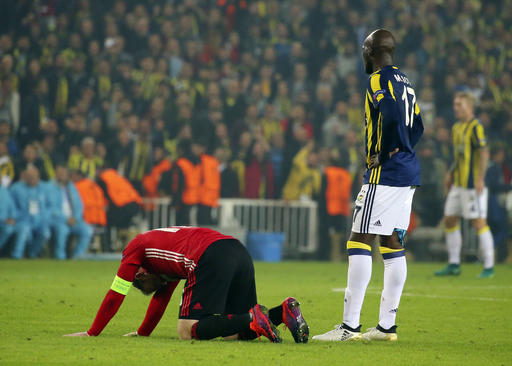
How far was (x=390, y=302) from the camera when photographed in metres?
6.70

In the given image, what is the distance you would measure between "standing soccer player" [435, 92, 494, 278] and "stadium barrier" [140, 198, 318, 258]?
16.8 ft

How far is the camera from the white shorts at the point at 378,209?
21.3ft

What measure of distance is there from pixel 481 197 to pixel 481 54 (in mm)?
10374

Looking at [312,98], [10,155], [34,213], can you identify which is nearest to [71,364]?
[34,213]

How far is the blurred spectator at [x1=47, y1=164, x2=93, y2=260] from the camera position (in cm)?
1616

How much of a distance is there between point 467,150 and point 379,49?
6.63 metres

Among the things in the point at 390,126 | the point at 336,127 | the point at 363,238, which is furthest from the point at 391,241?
the point at 336,127

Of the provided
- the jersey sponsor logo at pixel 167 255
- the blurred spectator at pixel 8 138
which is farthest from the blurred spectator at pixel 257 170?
the jersey sponsor logo at pixel 167 255

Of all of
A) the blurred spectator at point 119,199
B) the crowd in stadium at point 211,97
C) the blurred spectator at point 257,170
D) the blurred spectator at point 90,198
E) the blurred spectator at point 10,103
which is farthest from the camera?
the blurred spectator at point 257,170

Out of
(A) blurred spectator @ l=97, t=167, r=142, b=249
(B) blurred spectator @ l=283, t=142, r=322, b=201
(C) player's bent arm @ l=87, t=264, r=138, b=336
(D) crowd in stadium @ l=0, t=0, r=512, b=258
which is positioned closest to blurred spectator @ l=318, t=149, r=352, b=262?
(D) crowd in stadium @ l=0, t=0, r=512, b=258

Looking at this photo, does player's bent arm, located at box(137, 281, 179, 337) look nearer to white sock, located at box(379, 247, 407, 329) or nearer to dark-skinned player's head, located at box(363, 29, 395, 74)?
white sock, located at box(379, 247, 407, 329)

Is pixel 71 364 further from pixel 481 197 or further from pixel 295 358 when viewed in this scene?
pixel 481 197

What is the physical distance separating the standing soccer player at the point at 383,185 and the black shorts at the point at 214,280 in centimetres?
77

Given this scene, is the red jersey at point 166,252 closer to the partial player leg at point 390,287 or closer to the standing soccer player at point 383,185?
the standing soccer player at point 383,185
